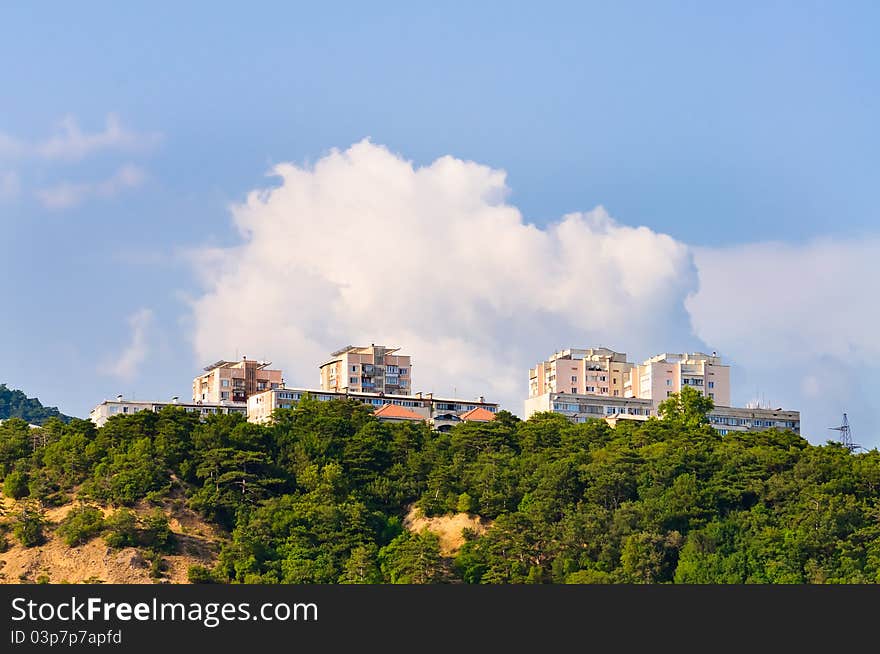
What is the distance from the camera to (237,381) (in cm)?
11981

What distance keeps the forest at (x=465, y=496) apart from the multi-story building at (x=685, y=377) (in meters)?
31.3

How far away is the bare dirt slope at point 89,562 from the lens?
67875 millimetres

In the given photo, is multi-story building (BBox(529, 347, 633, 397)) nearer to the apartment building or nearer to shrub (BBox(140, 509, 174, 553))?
the apartment building

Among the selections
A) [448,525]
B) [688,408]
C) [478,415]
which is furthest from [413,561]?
[478,415]

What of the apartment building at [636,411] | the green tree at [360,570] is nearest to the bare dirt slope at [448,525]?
the green tree at [360,570]

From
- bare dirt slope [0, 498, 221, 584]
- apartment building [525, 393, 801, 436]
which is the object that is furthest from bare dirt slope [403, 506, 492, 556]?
apartment building [525, 393, 801, 436]

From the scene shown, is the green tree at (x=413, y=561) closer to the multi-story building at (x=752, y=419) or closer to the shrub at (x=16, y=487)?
the shrub at (x=16, y=487)

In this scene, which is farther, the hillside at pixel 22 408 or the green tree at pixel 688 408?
the hillside at pixel 22 408

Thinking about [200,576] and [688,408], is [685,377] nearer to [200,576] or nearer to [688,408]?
[688,408]

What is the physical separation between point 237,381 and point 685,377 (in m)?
33.3

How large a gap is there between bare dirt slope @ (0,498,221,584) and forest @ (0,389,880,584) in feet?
1.84

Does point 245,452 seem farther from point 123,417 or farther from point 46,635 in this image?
point 46,635

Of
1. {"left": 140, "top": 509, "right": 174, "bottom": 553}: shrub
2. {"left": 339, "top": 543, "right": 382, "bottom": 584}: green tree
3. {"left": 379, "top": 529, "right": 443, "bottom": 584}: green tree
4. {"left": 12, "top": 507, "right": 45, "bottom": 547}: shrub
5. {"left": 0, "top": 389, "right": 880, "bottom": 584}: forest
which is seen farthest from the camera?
{"left": 140, "top": 509, "right": 174, "bottom": 553}: shrub

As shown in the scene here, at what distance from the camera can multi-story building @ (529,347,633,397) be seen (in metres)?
120
